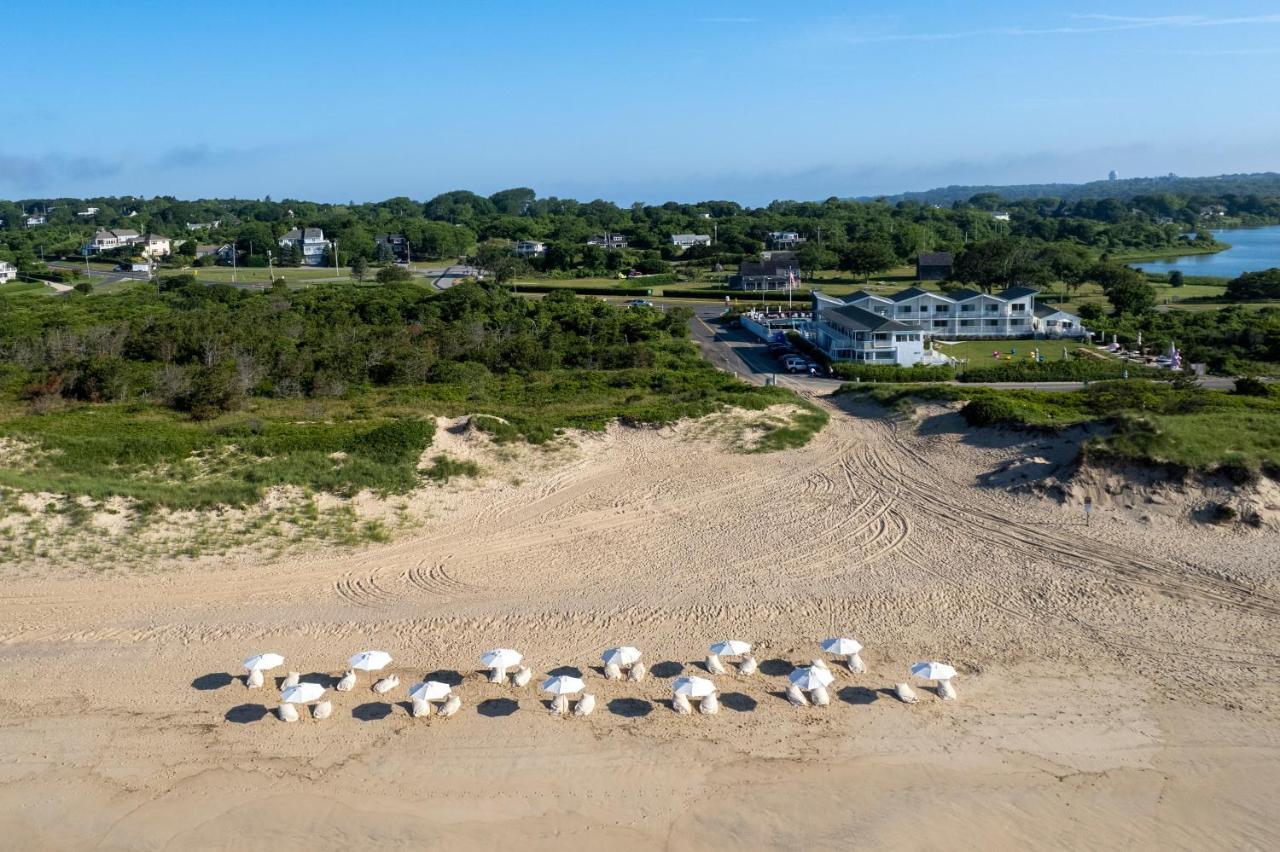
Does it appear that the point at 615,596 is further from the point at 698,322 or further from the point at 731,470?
the point at 698,322

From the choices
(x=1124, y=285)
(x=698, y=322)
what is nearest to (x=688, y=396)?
(x=698, y=322)

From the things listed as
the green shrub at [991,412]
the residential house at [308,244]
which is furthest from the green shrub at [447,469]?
the residential house at [308,244]

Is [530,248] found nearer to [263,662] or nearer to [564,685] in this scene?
[263,662]

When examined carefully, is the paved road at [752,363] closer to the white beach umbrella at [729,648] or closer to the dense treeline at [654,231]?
the white beach umbrella at [729,648]

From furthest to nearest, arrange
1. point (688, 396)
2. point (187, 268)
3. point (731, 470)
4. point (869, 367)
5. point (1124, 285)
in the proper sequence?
point (187, 268), point (1124, 285), point (869, 367), point (688, 396), point (731, 470)

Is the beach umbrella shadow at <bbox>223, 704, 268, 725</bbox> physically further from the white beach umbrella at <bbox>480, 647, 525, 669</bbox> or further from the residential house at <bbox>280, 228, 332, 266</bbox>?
the residential house at <bbox>280, 228, 332, 266</bbox>

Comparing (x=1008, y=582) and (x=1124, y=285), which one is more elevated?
(x=1124, y=285)

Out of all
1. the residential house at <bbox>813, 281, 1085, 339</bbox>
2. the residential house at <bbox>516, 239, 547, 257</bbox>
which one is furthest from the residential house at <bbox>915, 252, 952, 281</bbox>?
the residential house at <bbox>516, 239, 547, 257</bbox>
